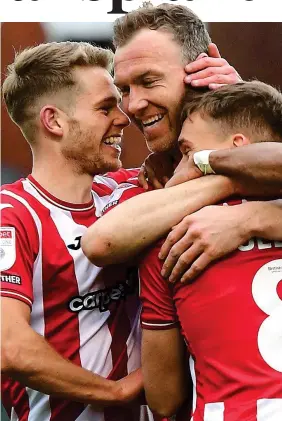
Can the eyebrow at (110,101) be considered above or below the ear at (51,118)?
above

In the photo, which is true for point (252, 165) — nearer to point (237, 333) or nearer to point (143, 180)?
point (237, 333)

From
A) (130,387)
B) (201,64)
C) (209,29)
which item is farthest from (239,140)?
(209,29)

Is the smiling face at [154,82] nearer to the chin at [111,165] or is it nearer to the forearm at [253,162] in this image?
the chin at [111,165]

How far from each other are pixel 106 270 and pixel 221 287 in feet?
1.90

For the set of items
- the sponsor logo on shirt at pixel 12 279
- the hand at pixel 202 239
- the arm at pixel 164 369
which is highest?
the hand at pixel 202 239

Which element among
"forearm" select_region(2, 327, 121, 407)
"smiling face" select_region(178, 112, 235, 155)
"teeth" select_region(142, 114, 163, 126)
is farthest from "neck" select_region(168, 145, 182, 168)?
"forearm" select_region(2, 327, 121, 407)

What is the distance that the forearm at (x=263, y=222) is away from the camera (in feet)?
5.17

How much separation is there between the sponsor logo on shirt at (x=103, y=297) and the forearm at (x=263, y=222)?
0.57 m

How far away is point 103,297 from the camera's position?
2.00m

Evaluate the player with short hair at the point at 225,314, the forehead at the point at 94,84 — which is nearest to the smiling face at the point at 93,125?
the forehead at the point at 94,84

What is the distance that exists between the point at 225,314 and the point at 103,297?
1.96 ft

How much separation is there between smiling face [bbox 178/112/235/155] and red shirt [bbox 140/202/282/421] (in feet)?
0.86

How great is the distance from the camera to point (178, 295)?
1595mm

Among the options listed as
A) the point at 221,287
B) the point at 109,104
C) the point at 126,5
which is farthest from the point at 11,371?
the point at 126,5
